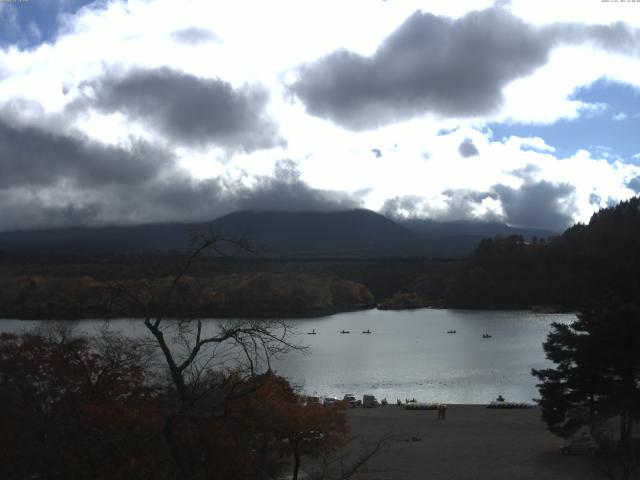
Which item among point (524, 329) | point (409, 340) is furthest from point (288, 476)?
point (524, 329)

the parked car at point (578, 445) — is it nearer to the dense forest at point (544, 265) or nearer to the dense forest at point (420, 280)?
the dense forest at point (420, 280)

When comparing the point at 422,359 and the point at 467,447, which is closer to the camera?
the point at 467,447

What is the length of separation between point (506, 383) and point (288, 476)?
19285mm

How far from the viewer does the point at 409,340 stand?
168 feet

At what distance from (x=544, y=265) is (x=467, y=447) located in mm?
70230

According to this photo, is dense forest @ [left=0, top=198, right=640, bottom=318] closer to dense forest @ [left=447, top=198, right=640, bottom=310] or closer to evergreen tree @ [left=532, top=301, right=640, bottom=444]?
dense forest @ [left=447, top=198, right=640, bottom=310]

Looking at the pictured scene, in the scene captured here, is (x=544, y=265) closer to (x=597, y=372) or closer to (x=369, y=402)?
(x=369, y=402)

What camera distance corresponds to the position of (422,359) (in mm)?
39719

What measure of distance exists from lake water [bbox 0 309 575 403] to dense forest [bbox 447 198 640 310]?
45.0ft

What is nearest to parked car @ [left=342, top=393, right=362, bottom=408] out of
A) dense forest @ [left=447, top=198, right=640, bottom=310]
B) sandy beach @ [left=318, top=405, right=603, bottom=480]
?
sandy beach @ [left=318, top=405, right=603, bottom=480]

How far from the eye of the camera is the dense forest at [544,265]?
79.6m

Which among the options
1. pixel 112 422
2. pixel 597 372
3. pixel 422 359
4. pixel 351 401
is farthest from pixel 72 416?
pixel 422 359

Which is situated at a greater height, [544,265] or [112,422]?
[544,265]

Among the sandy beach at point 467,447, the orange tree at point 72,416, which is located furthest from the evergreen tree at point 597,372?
the orange tree at point 72,416
